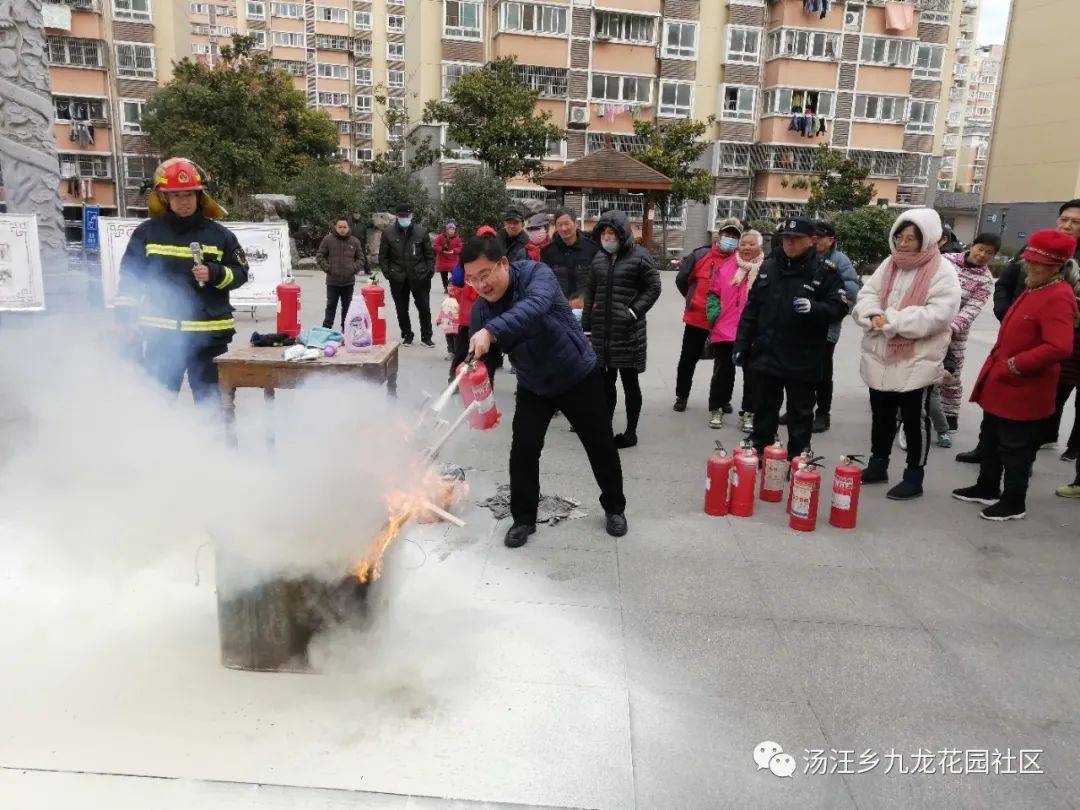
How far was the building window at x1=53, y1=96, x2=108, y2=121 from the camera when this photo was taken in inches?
1390

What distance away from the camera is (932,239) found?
482cm

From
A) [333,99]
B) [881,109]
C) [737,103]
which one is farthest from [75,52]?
[881,109]

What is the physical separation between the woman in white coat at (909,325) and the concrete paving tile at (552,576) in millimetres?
2334

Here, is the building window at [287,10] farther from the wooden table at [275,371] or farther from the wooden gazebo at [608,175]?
Result: the wooden table at [275,371]

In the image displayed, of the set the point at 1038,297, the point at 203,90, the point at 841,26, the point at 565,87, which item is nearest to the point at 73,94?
the point at 203,90

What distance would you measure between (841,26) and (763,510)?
38.8m

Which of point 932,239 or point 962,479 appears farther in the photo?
point 962,479

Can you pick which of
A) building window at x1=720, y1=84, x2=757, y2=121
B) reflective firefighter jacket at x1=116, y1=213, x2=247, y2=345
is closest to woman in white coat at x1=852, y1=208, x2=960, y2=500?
reflective firefighter jacket at x1=116, y1=213, x2=247, y2=345

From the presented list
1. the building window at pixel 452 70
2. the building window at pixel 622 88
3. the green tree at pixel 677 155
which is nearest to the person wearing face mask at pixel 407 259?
the green tree at pixel 677 155

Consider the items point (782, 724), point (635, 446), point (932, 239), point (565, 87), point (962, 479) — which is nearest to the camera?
point (782, 724)

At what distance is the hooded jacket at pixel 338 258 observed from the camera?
1015cm

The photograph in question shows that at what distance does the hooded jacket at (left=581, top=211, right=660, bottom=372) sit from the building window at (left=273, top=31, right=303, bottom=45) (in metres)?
71.1

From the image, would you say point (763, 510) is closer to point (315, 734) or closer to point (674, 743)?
point (674, 743)

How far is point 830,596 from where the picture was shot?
12.4ft
